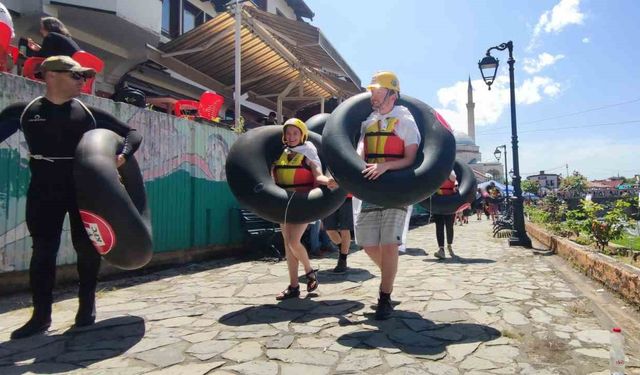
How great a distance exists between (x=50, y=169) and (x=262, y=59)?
9106 mm

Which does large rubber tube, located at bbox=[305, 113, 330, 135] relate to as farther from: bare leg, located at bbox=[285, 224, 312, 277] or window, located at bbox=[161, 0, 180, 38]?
window, located at bbox=[161, 0, 180, 38]

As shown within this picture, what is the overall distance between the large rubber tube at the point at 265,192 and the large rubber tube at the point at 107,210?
97 centimetres

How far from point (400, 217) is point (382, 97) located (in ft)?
3.12

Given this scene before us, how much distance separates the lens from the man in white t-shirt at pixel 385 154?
10.9 ft

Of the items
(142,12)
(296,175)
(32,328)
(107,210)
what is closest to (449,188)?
(296,175)

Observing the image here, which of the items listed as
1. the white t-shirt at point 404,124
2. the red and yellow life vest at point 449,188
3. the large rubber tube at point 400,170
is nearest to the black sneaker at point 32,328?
the large rubber tube at point 400,170

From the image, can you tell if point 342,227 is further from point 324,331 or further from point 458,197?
point 324,331

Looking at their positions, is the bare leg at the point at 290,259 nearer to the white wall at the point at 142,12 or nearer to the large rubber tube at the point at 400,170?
the large rubber tube at the point at 400,170

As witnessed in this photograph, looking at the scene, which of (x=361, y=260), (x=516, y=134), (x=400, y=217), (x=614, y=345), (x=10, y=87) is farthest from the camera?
(x=516, y=134)

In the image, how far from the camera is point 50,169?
3113mm

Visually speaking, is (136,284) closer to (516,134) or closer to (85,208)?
(85,208)

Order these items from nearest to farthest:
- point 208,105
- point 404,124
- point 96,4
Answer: point 404,124 < point 96,4 < point 208,105

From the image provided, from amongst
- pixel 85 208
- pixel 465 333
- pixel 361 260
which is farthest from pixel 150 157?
pixel 465 333

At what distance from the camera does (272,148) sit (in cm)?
417
